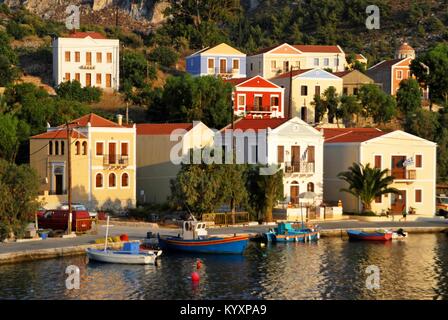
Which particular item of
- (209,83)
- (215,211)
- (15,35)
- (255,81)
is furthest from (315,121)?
(15,35)

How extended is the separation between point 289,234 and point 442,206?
68.8ft

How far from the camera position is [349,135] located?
71.1 m

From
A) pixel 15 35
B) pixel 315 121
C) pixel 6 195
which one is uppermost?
pixel 15 35

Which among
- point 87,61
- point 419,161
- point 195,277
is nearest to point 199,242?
point 195,277

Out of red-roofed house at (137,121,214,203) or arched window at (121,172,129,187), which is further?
red-roofed house at (137,121,214,203)

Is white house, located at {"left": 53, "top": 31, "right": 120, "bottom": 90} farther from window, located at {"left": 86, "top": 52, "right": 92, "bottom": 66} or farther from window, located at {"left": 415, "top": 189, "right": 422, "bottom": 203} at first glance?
window, located at {"left": 415, "top": 189, "right": 422, "bottom": 203}

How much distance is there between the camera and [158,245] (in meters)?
51.1

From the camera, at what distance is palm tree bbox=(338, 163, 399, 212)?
2579 inches

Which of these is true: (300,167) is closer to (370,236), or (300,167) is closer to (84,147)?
(370,236)

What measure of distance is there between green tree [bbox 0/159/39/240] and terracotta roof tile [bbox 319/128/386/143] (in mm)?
26741

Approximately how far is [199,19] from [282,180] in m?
57.7

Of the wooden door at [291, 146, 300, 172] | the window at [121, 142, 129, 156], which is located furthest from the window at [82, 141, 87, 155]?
the wooden door at [291, 146, 300, 172]

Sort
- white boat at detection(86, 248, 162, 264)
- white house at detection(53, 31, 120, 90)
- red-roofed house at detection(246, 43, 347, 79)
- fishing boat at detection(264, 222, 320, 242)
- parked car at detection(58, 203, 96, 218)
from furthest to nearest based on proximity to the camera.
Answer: red-roofed house at detection(246, 43, 347, 79) → white house at detection(53, 31, 120, 90) → parked car at detection(58, 203, 96, 218) → fishing boat at detection(264, 222, 320, 242) → white boat at detection(86, 248, 162, 264)
